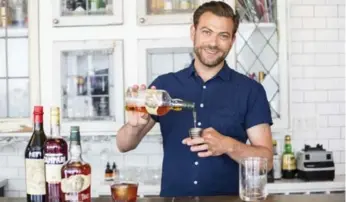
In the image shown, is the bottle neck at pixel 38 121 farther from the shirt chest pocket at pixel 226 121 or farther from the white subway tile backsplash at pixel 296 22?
the white subway tile backsplash at pixel 296 22

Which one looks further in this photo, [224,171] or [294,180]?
[294,180]

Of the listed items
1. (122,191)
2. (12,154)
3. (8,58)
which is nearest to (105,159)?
(12,154)

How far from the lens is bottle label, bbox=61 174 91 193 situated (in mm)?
1348

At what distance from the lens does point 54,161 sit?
138 cm

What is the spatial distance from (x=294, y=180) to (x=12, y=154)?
6.37ft

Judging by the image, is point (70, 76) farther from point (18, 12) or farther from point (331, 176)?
point (331, 176)

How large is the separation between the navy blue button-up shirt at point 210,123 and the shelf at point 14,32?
1404 mm

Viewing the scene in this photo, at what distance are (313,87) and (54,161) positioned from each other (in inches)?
95.0

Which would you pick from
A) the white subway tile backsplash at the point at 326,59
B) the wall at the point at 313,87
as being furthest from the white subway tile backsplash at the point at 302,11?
the white subway tile backsplash at the point at 326,59

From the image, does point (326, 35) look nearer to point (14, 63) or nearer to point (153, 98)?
point (14, 63)

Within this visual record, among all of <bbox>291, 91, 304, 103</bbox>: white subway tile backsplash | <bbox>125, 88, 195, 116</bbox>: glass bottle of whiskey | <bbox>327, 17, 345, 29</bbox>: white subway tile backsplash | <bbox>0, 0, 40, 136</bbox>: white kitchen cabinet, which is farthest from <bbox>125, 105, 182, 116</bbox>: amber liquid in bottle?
<bbox>327, 17, 345, 29</bbox>: white subway tile backsplash

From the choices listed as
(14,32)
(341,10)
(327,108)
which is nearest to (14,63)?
(14,32)

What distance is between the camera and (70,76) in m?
3.07

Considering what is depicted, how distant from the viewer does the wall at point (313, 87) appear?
3.38 metres
